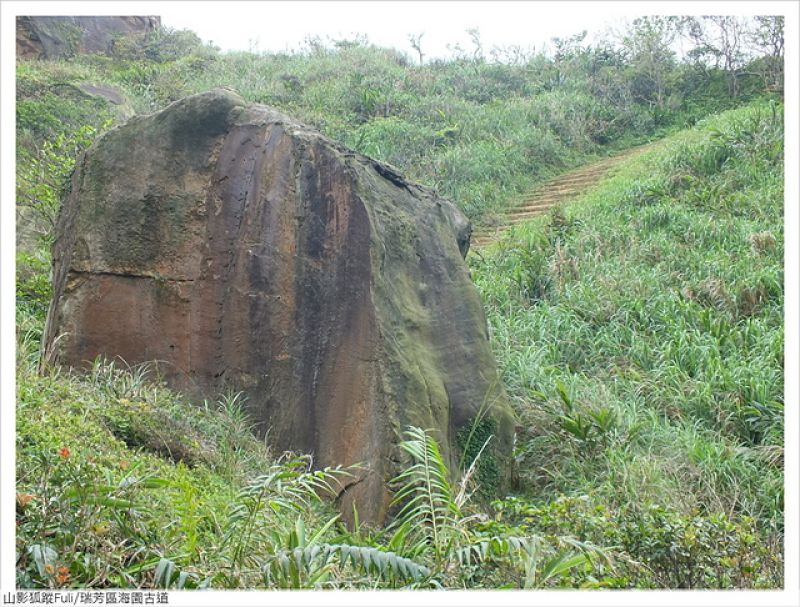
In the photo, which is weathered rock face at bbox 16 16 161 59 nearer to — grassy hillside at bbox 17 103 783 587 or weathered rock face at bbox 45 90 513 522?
grassy hillside at bbox 17 103 783 587

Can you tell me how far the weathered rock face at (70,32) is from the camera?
53.5 feet

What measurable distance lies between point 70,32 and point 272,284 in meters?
15.3

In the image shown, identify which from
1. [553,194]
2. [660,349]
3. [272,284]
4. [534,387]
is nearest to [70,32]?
[553,194]

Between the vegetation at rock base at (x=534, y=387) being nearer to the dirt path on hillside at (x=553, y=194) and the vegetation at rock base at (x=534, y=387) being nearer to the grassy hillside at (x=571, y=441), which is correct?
the grassy hillside at (x=571, y=441)

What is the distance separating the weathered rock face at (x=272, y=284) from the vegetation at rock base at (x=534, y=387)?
289mm

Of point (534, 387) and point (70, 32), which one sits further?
point (70, 32)

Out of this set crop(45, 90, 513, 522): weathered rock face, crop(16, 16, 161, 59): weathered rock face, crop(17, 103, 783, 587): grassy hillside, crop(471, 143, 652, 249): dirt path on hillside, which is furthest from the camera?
crop(16, 16, 161, 59): weathered rock face

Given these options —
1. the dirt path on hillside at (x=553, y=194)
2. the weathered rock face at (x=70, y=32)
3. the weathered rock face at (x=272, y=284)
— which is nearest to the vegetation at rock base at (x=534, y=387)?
the weathered rock face at (x=272, y=284)

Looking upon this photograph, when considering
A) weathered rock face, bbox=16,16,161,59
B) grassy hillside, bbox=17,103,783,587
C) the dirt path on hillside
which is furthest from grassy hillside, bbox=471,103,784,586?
weathered rock face, bbox=16,16,161,59

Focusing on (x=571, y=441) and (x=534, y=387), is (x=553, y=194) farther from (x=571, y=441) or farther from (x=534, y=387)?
(x=571, y=441)

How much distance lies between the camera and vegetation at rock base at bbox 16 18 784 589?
10.5ft

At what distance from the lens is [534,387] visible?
678 cm

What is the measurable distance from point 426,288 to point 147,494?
8.86 ft

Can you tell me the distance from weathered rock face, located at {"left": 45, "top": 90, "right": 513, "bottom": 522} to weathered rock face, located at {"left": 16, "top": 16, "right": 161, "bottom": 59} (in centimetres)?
1234
